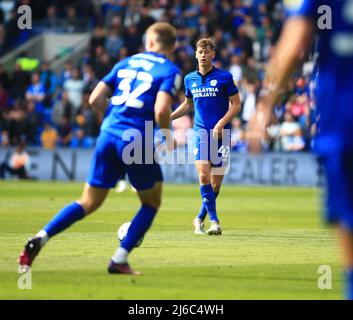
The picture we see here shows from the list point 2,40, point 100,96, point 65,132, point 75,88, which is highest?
point 2,40

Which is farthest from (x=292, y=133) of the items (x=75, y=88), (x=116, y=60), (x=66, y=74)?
(x=66, y=74)

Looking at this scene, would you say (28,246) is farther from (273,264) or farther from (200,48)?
(200,48)

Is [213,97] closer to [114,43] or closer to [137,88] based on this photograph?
[137,88]

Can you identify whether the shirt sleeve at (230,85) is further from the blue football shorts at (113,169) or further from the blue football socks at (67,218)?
the blue football socks at (67,218)

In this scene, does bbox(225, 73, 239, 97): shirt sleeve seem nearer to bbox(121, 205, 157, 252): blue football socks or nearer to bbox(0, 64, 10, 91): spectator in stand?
bbox(121, 205, 157, 252): blue football socks

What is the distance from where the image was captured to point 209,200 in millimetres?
14094

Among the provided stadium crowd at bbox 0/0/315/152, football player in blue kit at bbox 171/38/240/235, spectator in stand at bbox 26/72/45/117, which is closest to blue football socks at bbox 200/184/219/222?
football player in blue kit at bbox 171/38/240/235

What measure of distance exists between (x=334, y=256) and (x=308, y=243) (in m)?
1.48

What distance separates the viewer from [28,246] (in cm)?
906

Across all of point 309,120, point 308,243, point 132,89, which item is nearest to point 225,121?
point 308,243

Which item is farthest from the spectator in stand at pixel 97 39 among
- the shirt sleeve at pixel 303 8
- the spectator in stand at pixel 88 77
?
the shirt sleeve at pixel 303 8

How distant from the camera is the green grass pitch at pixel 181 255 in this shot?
8.49 metres

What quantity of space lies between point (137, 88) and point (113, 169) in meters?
0.79

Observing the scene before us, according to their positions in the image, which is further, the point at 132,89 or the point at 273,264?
the point at 273,264
